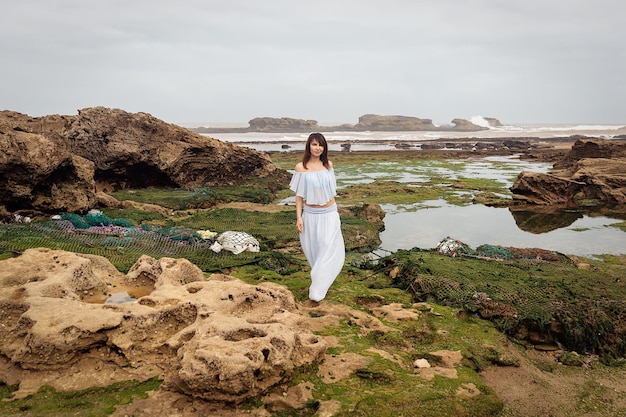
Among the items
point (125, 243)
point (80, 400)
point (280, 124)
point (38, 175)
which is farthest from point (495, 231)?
point (280, 124)

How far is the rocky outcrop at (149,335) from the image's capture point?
3.58 metres

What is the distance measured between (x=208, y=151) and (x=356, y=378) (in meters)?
A: 17.8

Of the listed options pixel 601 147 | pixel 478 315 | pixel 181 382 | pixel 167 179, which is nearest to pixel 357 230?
pixel 478 315

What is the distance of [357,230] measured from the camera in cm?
1166

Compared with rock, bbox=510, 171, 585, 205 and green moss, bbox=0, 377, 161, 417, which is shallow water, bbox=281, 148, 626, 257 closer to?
rock, bbox=510, 171, 585, 205

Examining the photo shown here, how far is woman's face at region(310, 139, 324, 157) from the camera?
20.0 ft

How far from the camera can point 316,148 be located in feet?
Answer: 20.1

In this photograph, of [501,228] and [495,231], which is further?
[501,228]

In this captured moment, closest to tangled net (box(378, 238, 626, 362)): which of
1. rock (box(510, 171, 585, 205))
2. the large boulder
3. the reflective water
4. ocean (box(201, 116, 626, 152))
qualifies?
the reflective water

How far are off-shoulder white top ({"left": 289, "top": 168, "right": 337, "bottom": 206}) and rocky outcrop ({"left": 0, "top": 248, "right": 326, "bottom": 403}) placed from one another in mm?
1593

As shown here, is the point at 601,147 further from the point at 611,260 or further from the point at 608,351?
the point at 608,351

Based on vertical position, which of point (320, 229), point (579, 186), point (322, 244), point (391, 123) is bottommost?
point (579, 186)

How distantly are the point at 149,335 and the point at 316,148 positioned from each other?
10.6 ft

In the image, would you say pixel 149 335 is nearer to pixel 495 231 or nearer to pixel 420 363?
pixel 420 363
